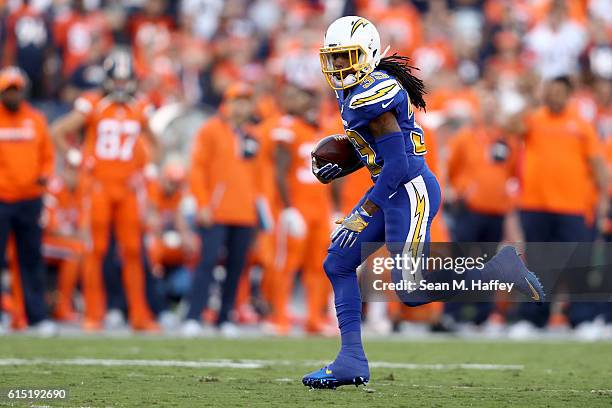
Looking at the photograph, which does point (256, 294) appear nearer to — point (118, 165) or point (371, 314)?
point (371, 314)

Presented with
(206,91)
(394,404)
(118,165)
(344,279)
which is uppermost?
(206,91)

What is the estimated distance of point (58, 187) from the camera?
1263 cm

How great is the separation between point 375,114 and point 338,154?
0.53 meters

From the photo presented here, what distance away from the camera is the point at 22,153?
10.5 m

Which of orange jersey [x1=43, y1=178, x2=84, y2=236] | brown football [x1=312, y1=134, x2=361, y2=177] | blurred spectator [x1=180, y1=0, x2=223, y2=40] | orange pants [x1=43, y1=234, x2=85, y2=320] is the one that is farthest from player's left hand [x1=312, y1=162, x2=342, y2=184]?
blurred spectator [x1=180, y1=0, x2=223, y2=40]

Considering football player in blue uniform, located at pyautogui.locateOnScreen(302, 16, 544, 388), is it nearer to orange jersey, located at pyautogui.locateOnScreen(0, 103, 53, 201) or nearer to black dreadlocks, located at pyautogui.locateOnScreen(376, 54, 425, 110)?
black dreadlocks, located at pyautogui.locateOnScreen(376, 54, 425, 110)

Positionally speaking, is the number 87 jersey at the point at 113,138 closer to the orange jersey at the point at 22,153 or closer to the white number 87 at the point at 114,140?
the white number 87 at the point at 114,140

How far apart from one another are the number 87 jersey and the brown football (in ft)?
13.9

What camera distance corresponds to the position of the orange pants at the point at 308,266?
1086 centimetres

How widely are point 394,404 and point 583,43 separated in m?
10.2

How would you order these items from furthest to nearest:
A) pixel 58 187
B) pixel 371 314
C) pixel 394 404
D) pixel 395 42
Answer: pixel 395 42 → pixel 58 187 → pixel 371 314 → pixel 394 404

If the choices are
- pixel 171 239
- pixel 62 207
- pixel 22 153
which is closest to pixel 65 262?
pixel 62 207

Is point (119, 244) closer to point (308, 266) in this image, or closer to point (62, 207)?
point (308, 266)

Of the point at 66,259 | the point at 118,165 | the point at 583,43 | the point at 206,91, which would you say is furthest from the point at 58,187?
the point at 583,43
